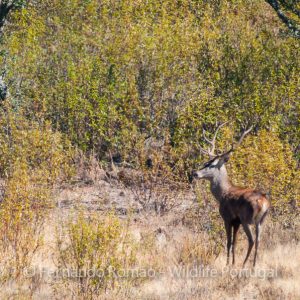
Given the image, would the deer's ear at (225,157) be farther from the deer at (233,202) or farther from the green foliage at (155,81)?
the green foliage at (155,81)

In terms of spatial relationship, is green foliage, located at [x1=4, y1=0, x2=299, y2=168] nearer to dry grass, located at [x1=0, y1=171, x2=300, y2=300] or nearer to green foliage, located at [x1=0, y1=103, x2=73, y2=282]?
green foliage, located at [x1=0, y1=103, x2=73, y2=282]

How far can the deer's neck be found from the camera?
521 inches

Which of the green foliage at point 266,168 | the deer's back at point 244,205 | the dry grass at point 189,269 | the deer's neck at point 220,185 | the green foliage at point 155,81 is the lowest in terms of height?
the dry grass at point 189,269

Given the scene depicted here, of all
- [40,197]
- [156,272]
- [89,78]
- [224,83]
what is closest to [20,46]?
[89,78]

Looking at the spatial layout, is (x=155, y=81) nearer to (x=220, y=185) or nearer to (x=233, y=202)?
(x=220, y=185)

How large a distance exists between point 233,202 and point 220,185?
0.65 metres

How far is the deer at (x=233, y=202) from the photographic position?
39.8 ft

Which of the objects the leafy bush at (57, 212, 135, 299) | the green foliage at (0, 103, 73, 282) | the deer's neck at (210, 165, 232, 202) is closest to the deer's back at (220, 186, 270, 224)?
the deer's neck at (210, 165, 232, 202)

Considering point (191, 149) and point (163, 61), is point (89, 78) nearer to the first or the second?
point (163, 61)

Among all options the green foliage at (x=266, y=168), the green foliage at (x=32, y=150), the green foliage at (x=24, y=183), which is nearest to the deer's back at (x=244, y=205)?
the green foliage at (x=266, y=168)

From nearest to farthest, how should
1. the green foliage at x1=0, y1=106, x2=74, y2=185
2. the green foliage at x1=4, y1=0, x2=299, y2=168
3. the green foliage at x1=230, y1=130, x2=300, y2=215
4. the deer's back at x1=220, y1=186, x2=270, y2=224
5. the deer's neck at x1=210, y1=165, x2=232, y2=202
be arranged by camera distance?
the deer's back at x1=220, y1=186, x2=270, y2=224
the deer's neck at x1=210, y1=165, x2=232, y2=202
the green foliage at x1=230, y1=130, x2=300, y2=215
the green foliage at x1=0, y1=106, x2=74, y2=185
the green foliage at x1=4, y1=0, x2=299, y2=168

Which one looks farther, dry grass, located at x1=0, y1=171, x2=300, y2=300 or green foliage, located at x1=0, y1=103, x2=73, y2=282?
green foliage, located at x1=0, y1=103, x2=73, y2=282

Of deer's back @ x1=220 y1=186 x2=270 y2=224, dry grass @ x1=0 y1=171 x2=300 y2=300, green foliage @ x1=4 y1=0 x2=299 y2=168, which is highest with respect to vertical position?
green foliage @ x1=4 y1=0 x2=299 y2=168

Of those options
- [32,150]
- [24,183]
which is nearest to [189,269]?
[24,183]
